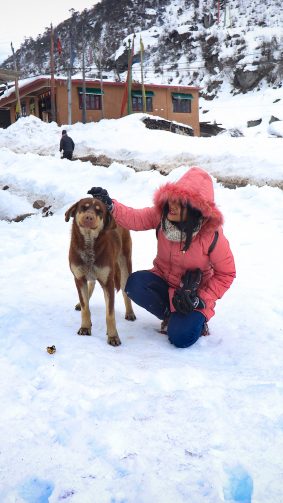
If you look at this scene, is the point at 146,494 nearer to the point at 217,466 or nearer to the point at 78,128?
the point at 217,466

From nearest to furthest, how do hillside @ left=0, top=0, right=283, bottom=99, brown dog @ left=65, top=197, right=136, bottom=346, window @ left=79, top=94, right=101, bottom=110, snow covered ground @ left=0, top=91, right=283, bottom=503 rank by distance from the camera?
snow covered ground @ left=0, top=91, right=283, bottom=503 → brown dog @ left=65, top=197, right=136, bottom=346 → window @ left=79, top=94, right=101, bottom=110 → hillside @ left=0, top=0, right=283, bottom=99

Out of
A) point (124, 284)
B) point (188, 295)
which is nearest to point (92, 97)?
point (124, 284)

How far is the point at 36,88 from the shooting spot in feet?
101

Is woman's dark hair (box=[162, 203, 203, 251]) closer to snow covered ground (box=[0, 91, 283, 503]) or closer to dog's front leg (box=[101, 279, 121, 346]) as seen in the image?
dog's front leg (box=[101, 279, 121, 346])

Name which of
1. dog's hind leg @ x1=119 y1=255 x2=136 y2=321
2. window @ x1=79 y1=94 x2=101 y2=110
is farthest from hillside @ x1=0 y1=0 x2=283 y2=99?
dog's hind leg @ x1=119 y1=255 x2=136 y2=321

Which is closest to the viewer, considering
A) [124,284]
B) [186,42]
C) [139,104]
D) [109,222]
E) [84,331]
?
[109,222]

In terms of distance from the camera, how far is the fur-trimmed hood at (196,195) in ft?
10.8

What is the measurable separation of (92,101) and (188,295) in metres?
30.0

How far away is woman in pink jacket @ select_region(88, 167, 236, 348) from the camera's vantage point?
337 centimetres

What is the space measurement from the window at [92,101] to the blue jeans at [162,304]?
2890cm

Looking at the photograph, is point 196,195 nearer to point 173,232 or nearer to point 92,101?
point 173,232

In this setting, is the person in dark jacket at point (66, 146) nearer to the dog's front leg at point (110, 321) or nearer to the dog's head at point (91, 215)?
the dog's head at point (91, 215)

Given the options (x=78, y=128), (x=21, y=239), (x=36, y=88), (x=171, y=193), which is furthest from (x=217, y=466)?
(x=36, y=88)

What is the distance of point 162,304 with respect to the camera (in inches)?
154
